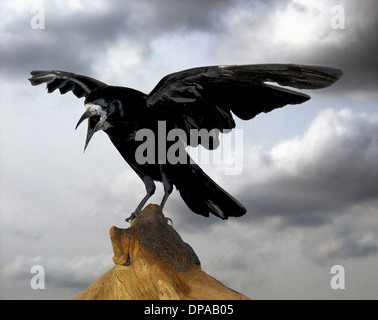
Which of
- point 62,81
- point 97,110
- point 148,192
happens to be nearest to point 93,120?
point 97,110

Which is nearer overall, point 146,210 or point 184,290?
A: point 184,290

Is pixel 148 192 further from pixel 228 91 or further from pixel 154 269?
pixel 228 91

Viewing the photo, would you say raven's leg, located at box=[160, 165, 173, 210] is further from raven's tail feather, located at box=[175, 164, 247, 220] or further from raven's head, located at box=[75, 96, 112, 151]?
raven's head, located at box=[75, 96, 112, 151]

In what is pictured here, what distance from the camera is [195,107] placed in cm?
329

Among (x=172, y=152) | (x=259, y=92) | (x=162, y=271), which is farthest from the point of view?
(x=172, y=152)

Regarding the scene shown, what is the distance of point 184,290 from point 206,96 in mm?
1345

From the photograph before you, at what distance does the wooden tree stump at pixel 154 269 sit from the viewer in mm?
2844

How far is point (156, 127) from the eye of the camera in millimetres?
3293

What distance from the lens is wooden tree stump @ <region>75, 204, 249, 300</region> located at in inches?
112

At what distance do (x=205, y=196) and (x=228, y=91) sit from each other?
2.84 feet

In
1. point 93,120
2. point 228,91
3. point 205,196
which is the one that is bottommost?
point 205,196

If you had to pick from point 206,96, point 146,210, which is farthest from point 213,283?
point 206,96

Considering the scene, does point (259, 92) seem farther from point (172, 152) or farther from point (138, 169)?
point (138, 169)
